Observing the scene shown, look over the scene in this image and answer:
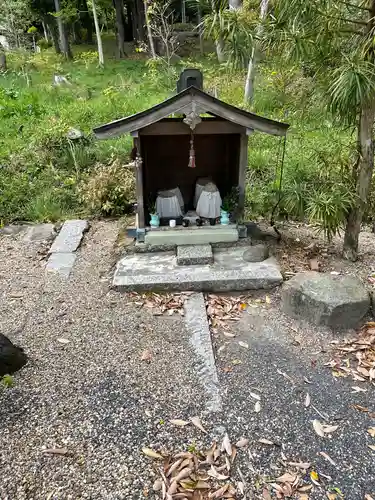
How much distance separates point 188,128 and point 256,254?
62.8 inches

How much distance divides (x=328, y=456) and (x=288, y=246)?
2.86 m

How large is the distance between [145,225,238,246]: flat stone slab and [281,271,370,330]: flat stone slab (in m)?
1.24

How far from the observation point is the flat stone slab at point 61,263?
4660mm

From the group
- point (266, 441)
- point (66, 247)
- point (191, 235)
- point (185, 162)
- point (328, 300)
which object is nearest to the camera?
point (266, 441)

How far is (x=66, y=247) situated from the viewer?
523cm

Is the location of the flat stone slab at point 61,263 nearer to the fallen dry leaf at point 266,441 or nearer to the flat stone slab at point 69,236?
the flat stone slab at point 69,236

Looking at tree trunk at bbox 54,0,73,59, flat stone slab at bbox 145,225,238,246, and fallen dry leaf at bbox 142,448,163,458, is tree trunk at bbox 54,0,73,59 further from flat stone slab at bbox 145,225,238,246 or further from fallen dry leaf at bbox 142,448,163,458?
fallen dry leaf at bbox 142,448,163,458

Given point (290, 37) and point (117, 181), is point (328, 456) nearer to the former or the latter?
point (290, 37)

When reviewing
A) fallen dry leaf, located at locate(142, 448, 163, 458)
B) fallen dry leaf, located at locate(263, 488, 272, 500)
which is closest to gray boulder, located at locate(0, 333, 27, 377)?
fallen dry leaf, located at locate(142, 448, 163, 458)

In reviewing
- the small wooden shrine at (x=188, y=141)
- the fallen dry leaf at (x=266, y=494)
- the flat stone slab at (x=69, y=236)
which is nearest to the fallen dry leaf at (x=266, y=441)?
the fallen dry leaf at (x=266, y=494)

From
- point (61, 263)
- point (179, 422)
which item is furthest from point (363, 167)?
point (61, 263)

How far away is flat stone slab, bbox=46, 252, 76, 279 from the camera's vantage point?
4.66 m

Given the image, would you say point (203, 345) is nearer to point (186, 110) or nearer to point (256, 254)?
point (256, 254)

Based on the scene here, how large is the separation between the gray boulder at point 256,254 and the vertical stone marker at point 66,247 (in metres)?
2.06
